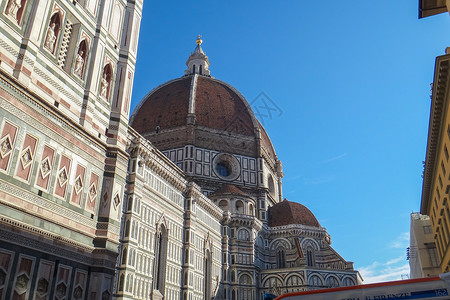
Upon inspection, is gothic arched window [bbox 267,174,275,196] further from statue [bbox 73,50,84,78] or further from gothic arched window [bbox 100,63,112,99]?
statue [bbox 73,50,84,78]

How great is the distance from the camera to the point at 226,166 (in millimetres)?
54188

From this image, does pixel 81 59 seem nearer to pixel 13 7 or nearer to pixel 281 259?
pixel 13 7

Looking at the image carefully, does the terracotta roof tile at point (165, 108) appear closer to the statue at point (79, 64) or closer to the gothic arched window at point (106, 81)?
the gothic arched window at point (106, 81)

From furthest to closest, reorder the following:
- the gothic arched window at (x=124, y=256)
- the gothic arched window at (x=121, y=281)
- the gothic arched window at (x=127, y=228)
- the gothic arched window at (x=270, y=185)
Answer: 1. the gothic arched window at (x=270, y=185)
2. the gothic arched window at (x=127, y=228)
3. the gothic arched window at (x=124, y=256)
4. the gothic arched window at (x=121, y=281)

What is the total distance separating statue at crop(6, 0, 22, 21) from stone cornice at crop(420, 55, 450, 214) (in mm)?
15666

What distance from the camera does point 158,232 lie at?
103ft

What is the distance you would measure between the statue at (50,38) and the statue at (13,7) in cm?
86

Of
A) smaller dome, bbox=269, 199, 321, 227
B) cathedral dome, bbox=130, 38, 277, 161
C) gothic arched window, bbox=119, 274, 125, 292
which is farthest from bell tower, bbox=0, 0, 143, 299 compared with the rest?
smaller dome, bbox=269, 199, 321, 227

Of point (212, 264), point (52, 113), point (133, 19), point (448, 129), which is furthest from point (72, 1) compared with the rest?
point (212, 264)

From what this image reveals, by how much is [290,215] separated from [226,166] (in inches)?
423

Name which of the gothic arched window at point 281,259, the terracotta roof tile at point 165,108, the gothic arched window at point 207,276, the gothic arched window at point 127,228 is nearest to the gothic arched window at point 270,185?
the gothic arched window at point 281,259

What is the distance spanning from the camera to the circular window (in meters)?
52.7

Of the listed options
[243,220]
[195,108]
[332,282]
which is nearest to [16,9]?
[243,220]

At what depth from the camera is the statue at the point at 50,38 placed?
351 inches
